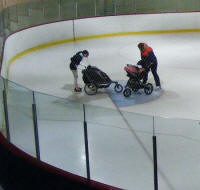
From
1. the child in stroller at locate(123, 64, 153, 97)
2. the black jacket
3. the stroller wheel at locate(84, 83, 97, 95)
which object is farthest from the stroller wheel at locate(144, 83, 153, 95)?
the black jacket

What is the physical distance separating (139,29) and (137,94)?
4.47m

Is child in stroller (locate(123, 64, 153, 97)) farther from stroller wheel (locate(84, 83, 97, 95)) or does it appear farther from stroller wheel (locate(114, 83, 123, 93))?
stroller wheel (locate(84, 83, 97, 95))

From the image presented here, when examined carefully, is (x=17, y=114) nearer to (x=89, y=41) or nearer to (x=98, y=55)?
(x=98, y=55)

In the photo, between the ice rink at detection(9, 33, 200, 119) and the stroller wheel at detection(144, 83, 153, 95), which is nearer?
the ice rink at detection(9, 33, 200, 119)

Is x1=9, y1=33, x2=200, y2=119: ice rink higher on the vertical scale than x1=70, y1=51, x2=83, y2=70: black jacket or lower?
lower

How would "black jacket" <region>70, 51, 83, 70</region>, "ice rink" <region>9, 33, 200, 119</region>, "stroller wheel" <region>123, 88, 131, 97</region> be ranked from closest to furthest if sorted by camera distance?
"ice rink" <region>9, 33, 200, 119</region>
"stroller wheel" <region>123, 88, 131, 97</region>
"black jacket" <region>70, 51, 83, 70</region>

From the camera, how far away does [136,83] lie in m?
7.52

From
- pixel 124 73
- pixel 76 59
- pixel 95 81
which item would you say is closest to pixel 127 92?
pixel 95 81

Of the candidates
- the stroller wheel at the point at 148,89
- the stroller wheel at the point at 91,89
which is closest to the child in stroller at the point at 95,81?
the stroller wheel at the point at 91,89

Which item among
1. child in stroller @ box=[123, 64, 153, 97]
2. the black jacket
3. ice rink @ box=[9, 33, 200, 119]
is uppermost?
the black jacket

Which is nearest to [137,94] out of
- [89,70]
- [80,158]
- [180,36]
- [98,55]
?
[89,70]

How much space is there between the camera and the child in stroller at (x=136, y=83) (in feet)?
24.6

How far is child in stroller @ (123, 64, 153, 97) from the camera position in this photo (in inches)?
295

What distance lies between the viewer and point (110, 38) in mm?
11539
